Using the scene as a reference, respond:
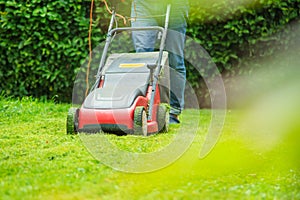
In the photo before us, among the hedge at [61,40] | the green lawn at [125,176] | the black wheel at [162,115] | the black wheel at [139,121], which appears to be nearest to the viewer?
the green lawn at [125,176]

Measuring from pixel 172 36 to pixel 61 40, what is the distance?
163cm

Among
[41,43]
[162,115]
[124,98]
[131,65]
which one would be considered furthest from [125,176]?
[41,43]

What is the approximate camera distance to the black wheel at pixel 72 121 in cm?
256

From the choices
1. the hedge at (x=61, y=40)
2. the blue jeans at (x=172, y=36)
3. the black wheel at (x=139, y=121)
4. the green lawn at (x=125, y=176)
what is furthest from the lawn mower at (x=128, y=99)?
the hedge at (x=61, y=40)

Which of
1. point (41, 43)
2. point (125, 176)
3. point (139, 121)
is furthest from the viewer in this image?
point (41, 43)

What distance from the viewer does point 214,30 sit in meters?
4.61

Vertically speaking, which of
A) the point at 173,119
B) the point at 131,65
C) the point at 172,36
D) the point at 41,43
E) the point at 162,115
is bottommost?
the point at 173,119

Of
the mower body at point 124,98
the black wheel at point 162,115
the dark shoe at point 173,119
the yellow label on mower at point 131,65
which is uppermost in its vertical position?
the yellow label on mower at point 131,65

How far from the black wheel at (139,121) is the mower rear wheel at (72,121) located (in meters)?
0.34

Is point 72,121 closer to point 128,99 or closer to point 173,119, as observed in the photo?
point 128,99

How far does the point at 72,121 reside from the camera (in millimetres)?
2574

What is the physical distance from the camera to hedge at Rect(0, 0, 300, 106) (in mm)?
4492

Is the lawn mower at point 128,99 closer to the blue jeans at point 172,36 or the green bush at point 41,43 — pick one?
the blue jeans at point 172,36

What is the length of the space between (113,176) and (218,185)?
14.8 inches
